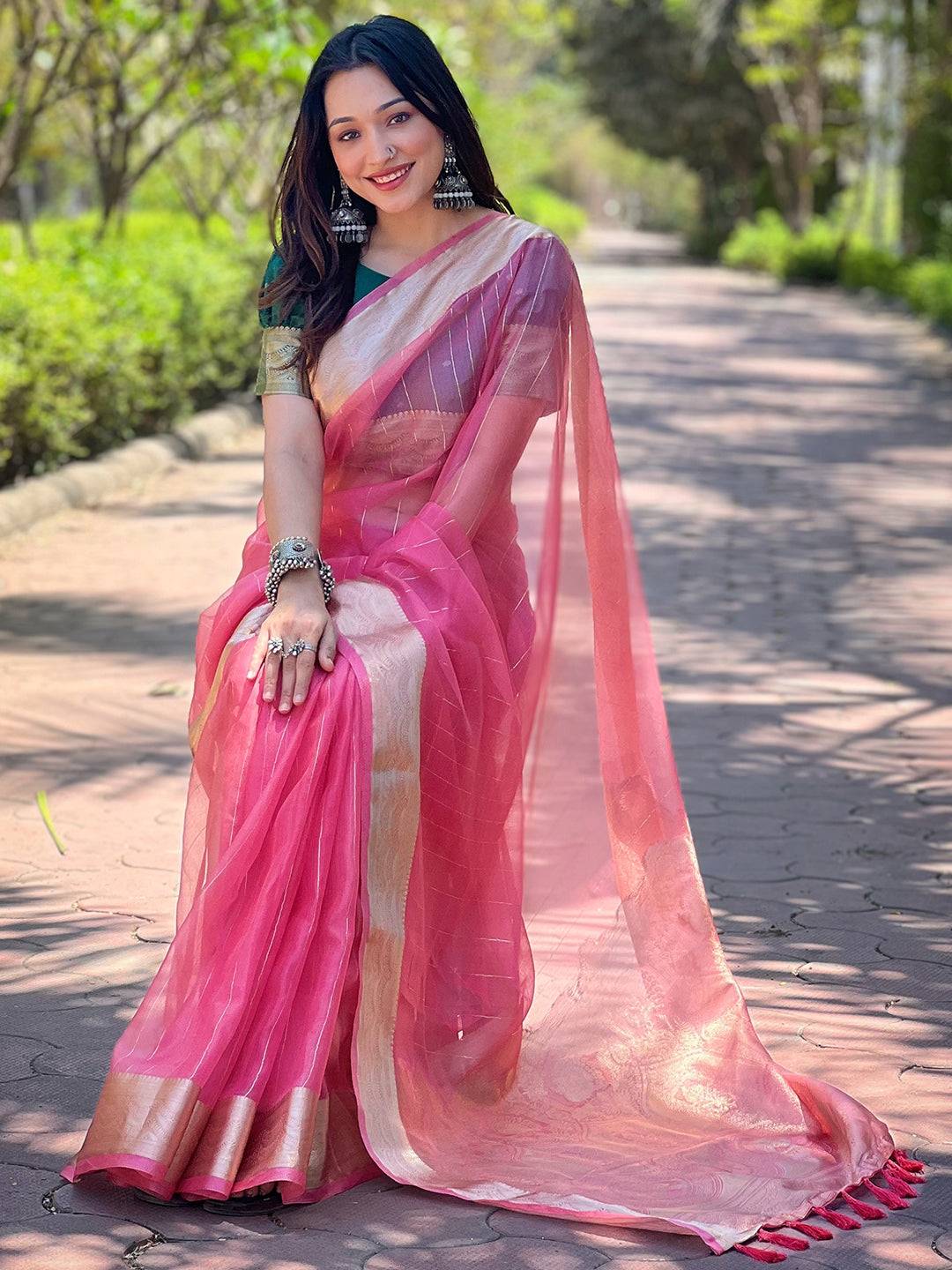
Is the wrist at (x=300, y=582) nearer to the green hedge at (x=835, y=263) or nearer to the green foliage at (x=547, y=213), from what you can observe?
the green hedge at (x=835, y=263)

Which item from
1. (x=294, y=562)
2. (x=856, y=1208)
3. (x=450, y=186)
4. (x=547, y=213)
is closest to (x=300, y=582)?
(x=294, y=562)

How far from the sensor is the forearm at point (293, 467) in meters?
2.74

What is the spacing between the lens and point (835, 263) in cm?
3269

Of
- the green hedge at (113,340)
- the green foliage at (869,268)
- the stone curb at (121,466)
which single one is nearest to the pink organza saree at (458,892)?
the green hedge at (113,340)

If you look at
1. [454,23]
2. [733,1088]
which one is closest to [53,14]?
[733,1088]

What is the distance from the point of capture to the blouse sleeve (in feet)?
9.27

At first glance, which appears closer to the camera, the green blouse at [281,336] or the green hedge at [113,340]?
the green blouse at [281,336]

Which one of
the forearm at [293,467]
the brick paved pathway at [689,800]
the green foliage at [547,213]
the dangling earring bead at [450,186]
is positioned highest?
the green foliage at [547,213]

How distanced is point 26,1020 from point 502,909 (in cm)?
95

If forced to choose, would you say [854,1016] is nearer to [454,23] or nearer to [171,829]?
[171,829]

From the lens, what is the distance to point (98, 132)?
44.1 ft

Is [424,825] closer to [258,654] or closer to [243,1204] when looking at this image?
[258,654]

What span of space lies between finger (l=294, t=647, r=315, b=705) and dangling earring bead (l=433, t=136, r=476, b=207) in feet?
2.53

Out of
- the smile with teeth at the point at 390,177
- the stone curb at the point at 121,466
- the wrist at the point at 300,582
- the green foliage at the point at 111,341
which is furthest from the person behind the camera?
the green foliage at the point at 111,341
